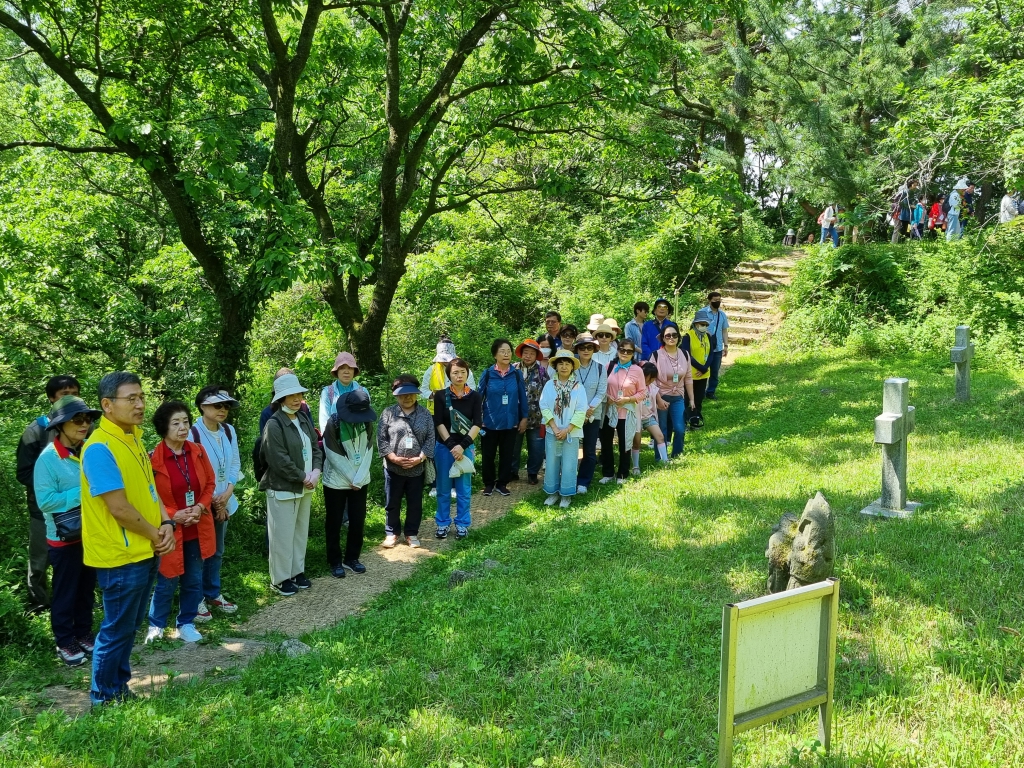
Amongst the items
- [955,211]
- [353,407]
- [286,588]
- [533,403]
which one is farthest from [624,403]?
[955,211]

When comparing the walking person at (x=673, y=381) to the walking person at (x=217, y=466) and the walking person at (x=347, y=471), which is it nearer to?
the walking person at (x=347, y=471)

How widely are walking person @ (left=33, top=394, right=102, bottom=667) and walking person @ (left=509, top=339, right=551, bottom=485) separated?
5373 millimetres

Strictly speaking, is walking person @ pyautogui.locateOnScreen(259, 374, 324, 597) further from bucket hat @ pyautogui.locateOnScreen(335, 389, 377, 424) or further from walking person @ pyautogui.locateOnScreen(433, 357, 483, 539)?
walking person @ pyautogui.locateOnScreen(433, 357, 483, 539)

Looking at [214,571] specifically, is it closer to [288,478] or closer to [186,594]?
[186,594]

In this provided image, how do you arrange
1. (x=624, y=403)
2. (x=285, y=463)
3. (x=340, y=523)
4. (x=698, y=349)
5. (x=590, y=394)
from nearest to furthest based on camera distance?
(x=285, y=463), (x=340, y=523), (x=590, y=394), (x=624, y=403), (x=698, y=349)

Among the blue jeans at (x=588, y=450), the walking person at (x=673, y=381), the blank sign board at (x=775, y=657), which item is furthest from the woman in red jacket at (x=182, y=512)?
the walking person at (x=673, y=381)

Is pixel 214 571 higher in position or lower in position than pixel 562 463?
lower

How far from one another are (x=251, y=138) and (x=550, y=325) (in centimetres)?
710

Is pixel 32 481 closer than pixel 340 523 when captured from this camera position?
Yes

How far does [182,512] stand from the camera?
18.7ft

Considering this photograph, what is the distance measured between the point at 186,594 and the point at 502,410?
14.6ft

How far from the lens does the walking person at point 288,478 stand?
22.2ft

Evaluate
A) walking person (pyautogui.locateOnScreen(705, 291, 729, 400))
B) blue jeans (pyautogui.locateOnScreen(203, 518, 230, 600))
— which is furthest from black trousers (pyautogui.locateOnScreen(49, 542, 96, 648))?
walking person (pyautogui.locateOnScreen(705, 291, 729, 400))

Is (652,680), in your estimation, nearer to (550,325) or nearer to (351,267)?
(351,267)
